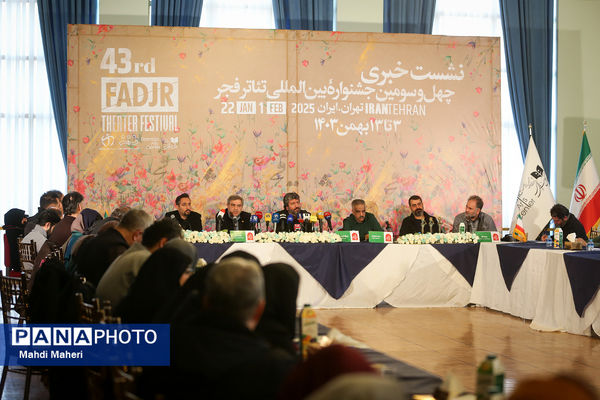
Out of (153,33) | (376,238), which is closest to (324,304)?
(376,238)

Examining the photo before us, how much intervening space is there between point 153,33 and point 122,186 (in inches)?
72.5

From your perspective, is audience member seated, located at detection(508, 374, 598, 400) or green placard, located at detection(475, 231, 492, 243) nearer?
audience member seated, located at detection(508, 374, 598, 400)

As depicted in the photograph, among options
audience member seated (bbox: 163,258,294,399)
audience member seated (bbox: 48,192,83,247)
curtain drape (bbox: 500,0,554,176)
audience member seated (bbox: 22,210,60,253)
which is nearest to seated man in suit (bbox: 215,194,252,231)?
audience member seated (bbox: 48,192,83,247)

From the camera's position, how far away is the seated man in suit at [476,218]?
7.94 m

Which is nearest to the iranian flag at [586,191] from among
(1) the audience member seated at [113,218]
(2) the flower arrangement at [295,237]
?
(2) the flower arrangement at [295,237]

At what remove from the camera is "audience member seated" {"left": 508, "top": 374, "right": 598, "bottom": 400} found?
1.03 metres

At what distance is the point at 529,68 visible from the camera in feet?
32.7

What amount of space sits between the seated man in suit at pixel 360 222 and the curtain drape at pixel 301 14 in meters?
2.74

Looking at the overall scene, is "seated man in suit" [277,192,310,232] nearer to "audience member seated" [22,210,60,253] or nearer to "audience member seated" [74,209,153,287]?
"audience member seated" [22,210,60,253]

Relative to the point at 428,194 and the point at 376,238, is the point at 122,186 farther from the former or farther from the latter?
the point at 428,194

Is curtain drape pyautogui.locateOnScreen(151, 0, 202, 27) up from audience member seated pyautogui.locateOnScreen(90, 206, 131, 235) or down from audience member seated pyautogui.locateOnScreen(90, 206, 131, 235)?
up

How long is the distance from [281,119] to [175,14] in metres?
2.09

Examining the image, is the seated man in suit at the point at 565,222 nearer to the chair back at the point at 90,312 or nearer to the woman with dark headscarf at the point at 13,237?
the chair back at the point at 90,312

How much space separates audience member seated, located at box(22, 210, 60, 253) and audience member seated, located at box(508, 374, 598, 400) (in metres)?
5.88
